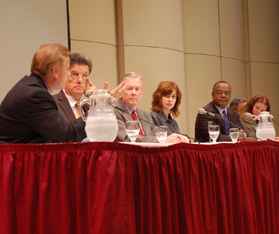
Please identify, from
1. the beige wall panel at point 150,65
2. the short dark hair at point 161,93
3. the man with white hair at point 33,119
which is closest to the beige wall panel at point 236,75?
the beige wall panel at point 150,65

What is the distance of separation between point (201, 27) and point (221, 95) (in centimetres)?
180

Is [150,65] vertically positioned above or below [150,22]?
below

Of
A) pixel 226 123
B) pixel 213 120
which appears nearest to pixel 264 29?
pixel 226 123

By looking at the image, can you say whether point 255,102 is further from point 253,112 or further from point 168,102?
point 168,102

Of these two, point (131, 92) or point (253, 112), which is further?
point (253, 112)

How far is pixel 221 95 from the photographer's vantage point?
175 inches

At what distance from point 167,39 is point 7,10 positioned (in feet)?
5.56

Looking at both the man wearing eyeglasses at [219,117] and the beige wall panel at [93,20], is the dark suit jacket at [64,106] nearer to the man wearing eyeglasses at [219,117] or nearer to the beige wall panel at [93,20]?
the man wearing eyeglasses at [219,117]

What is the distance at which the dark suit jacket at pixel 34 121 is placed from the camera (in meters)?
1.97

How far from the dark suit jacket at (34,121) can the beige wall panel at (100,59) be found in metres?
2.68

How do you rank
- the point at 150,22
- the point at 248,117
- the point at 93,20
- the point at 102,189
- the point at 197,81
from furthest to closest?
the point at 197,81, the point at 150,22, the point at 93,20, the point at 248,117, the point at 102,189

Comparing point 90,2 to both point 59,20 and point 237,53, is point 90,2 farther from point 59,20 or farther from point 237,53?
point 237,53

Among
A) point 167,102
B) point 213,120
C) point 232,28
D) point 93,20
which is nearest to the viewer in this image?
point 167,102

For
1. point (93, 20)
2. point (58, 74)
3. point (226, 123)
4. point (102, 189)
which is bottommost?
point (102, 189)
